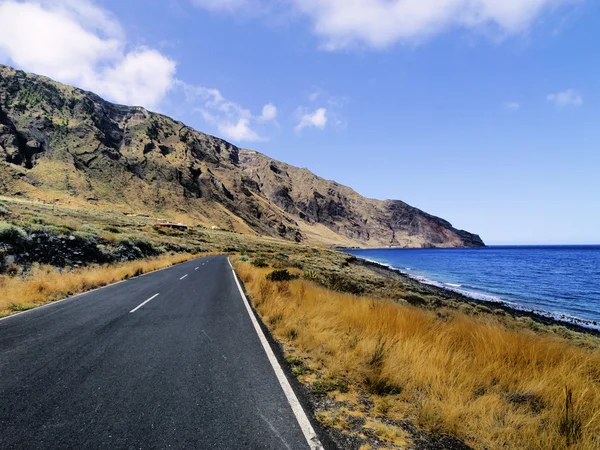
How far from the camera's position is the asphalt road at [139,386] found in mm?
3221

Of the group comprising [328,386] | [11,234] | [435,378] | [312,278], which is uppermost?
[11,234]

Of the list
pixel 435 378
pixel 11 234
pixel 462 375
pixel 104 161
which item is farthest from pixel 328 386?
pixel 104 161

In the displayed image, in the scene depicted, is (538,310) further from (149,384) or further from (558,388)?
(149,384)

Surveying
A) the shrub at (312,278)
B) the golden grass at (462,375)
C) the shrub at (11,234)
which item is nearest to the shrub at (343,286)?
the shrub at (312,278)

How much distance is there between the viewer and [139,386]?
435 centimetres

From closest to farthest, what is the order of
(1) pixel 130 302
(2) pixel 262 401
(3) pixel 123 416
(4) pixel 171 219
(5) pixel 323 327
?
(3) pixel 123 416, (2) pixel 262 401, (5) pixel 323 327, (1) pixel 130 302, (4) pixel 171 219

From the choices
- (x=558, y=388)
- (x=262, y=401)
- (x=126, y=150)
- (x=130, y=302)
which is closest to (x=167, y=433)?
(x=262, y=401)

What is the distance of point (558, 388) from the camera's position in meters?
4.01

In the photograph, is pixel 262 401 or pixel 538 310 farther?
pixel 538 310

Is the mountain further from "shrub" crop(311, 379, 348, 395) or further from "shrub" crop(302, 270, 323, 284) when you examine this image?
"shrub" crop(311, 379, 348, 395)

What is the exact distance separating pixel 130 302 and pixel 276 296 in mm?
4797

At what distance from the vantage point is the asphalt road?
10.6ft

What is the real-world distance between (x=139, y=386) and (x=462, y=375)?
4.42 m

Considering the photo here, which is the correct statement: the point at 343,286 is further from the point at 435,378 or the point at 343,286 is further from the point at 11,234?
the point at 11,234
